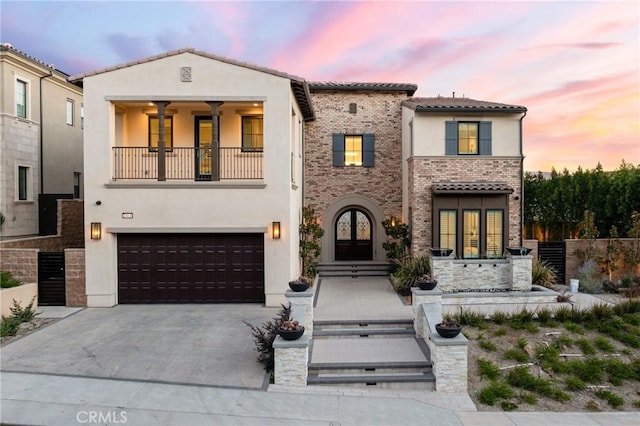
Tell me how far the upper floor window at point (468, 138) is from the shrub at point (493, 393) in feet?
32.0

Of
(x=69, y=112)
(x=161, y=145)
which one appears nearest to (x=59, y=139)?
(x=69, y=112)

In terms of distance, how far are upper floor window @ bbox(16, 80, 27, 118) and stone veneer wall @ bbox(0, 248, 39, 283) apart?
776 cm

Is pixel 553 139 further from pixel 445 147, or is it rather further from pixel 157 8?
pixel 157 8

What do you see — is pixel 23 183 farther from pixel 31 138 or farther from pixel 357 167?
pixel 357 167

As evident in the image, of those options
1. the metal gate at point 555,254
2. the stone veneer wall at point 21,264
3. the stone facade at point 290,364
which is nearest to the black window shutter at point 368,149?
the metal gate at point 555,254

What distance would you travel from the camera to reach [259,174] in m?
13.8

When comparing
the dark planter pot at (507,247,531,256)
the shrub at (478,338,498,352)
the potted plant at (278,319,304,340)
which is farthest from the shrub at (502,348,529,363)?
the dark planter pot at (507,247,531,256)

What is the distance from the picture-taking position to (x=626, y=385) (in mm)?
8219

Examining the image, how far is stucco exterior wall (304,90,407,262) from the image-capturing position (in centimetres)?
1783

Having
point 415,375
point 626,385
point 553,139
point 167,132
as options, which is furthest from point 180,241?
point 553,139

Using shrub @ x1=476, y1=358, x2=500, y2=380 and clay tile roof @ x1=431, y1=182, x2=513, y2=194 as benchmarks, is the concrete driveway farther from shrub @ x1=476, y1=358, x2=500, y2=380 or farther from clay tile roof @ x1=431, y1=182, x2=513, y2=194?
clay tile roof @ x1=431, y1=182, x2=513, y2=194

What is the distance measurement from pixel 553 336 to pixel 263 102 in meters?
10.6

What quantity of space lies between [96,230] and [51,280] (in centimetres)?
221

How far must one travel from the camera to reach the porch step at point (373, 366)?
25.7 ft
